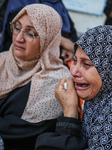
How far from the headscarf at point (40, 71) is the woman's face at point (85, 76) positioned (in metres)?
0.43

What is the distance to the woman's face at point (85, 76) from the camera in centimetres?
136

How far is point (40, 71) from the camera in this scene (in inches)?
77.1

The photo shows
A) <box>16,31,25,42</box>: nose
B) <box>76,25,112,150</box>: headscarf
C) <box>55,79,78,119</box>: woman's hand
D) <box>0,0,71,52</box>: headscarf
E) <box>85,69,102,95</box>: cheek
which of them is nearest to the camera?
<box>76,25,112,150</box>: headscarf

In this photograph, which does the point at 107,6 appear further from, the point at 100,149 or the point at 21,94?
the point at 100,149

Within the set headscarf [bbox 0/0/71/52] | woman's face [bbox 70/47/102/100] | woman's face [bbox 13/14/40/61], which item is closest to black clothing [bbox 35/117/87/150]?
woman's face [bbox 70/47/102/100]

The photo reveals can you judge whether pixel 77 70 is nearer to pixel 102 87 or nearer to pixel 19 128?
pixel 102 87

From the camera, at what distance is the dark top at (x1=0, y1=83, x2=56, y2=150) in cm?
175

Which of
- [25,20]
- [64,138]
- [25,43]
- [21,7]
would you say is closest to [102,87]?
[64,138]

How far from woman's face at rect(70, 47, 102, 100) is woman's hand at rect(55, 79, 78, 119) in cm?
6

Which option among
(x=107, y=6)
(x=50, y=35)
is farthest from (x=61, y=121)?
(x=107, y=6)

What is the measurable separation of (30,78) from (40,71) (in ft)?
0.48

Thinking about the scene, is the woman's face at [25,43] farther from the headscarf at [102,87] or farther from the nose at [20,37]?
the headscarf at [102,87]

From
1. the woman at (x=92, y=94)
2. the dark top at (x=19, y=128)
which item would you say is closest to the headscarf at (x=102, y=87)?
the woman at (x=92, y=94)

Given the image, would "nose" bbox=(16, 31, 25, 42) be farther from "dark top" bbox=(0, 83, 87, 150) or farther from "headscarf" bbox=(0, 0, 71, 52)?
"headscarf" bbox=(0, 0, 71, 52)
